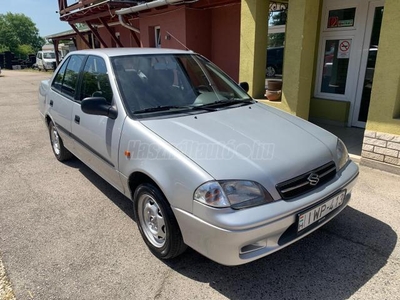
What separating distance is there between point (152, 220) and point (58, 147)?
2.97 meters

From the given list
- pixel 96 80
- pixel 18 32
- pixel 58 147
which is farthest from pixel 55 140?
pixel 18 32

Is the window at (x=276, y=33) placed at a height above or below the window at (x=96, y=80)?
above

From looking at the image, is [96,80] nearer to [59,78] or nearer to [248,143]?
[59,78]

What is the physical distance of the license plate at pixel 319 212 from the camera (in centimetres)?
225

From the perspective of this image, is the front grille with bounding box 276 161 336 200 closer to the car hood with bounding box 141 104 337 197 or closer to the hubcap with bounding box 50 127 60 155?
the car hood with bounding box 141 104 337 197

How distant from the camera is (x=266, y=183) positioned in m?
2.16

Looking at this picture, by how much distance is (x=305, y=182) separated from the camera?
2.33 meters

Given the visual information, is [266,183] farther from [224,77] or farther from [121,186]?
[224,77]

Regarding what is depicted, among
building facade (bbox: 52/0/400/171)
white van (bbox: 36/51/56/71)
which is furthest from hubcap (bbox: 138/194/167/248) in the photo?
white van (bbox: 36/51/56/71)

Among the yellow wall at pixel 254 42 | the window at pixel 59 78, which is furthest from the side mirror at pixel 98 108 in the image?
the yellow wall at pixel 254 42

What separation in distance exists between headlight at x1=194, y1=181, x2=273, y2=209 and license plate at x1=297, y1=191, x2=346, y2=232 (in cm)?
32

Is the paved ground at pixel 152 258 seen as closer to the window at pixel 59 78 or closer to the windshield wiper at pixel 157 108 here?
the windshield wiper at pixel 157 108

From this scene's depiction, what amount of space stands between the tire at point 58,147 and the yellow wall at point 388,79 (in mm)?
4551

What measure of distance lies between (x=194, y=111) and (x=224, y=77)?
3.40 feet
